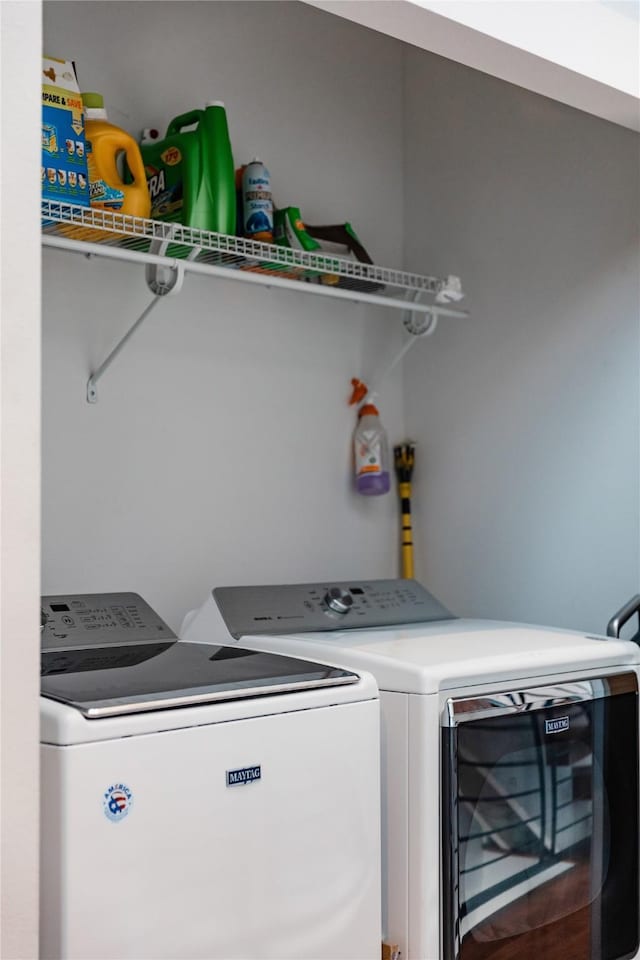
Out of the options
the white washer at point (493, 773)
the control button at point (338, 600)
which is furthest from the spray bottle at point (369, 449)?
the white washer at point (493, 773)

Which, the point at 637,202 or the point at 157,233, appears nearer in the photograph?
the point at 157,233

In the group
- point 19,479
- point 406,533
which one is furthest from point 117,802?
point 406,533

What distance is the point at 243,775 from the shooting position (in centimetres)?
164

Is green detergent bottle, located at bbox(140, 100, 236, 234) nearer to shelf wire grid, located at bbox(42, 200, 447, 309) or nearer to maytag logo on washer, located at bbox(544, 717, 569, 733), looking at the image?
shelf wire grid, located at bbox(42, 200, 447, 309)

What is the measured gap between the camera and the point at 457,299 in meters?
2.95

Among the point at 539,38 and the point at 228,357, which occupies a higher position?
the point at 539,38

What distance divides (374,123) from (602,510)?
1546 millimetres

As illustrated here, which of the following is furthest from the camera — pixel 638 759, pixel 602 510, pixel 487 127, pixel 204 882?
pixel 487 127

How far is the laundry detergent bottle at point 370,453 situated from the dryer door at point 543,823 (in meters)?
1.12

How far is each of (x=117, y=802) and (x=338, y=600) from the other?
45.9 inches

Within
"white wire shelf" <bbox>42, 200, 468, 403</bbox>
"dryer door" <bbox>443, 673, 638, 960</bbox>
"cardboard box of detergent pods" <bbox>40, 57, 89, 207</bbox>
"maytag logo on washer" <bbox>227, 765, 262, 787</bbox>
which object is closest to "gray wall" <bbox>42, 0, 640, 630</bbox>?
"white wire shelf" <bbox>42, 200, 468, 403</bbox>

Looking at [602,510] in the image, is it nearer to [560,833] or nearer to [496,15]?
[560,833]

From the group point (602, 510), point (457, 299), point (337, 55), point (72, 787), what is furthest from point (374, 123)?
point (72, 787)

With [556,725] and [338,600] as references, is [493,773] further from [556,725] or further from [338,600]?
[338,600]
